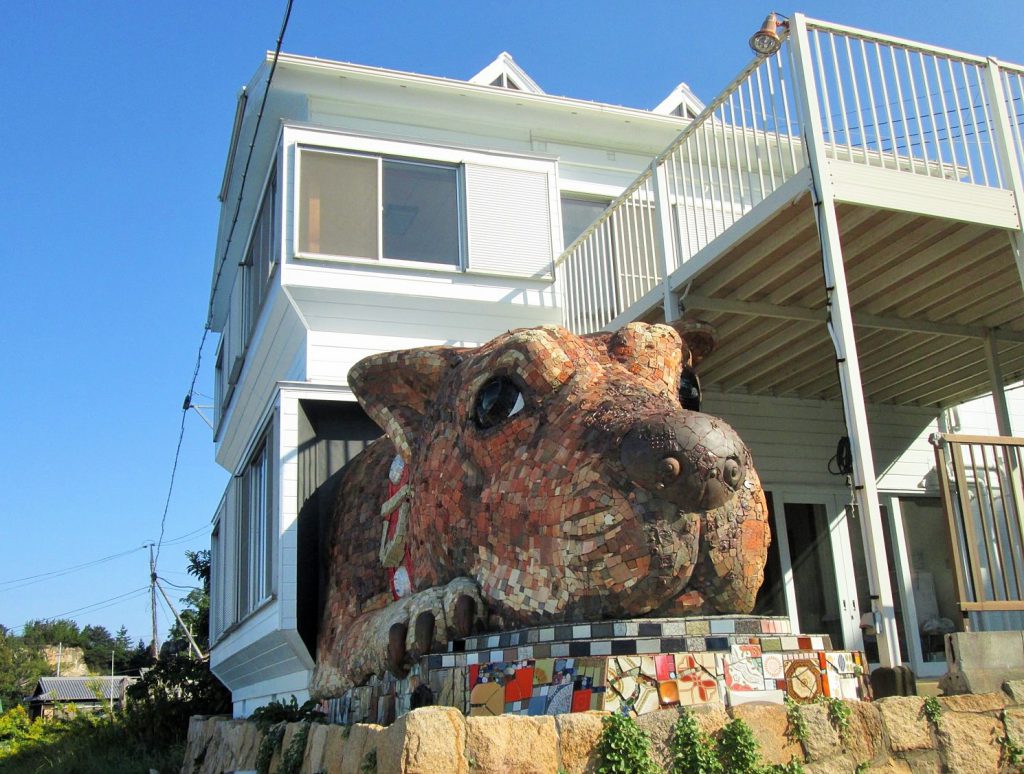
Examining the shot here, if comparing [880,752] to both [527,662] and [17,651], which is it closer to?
[527,662]

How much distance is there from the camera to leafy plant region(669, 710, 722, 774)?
3125mm

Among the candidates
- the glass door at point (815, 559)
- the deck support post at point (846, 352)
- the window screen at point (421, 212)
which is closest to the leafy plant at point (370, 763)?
the deck support post at point (846, 352)

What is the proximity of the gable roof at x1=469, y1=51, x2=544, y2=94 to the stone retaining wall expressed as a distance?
9.32m

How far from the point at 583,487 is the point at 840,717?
117 cm

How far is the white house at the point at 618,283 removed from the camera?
6320 millimetres

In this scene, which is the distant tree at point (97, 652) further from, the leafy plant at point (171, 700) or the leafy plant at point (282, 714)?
the leafy plant at point (282, 714)

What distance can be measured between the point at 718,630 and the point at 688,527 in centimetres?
38

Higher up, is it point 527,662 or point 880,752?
point 527,662

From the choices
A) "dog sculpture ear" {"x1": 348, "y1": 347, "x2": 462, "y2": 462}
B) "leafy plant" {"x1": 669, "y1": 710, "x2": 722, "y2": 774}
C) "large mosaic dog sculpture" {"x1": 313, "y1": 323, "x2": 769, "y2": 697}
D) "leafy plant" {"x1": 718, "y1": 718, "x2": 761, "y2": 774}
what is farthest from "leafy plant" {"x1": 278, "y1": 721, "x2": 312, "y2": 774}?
"leafy plant" {"x1": 718, "y1": 718, "x2": 761, "y2": 774}

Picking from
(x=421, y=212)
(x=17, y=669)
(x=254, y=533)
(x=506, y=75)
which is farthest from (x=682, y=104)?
(x=17, y=669)

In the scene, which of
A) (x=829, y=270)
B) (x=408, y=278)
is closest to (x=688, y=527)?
(x=829, y=270)

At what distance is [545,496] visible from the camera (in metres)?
3.96

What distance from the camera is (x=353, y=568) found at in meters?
5.67

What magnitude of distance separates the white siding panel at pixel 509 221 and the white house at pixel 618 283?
0.02m
